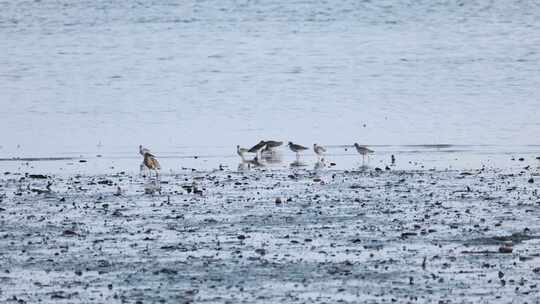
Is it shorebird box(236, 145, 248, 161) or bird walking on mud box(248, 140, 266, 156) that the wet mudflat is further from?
bird walking on mud box(248, 140, 266, 156)

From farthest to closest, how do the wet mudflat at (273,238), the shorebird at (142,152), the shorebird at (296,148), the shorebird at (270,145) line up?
the shorebird at (270,145), the shorebird at (296,148), the shorebird at (142,152), the wet mudflat at (273,238)

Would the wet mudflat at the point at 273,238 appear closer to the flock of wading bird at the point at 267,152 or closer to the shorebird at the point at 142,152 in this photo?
the shorebird at the point at 142,152

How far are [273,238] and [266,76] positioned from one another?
24.8 m

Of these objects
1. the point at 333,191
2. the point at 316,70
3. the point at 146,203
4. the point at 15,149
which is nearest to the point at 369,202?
the point at 333,191

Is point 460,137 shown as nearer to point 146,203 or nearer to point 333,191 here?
point 333,191

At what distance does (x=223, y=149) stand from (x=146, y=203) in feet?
21.8

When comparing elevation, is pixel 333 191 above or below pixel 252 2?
below

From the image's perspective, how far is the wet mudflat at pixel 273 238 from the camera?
40.9ft

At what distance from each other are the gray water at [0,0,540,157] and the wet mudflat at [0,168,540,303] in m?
5.30

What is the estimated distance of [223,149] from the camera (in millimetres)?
23703

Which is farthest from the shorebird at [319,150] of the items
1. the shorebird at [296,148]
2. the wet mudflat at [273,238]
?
the wet mudflat at [273,238]

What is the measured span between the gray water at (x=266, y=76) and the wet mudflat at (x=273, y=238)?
5299mm

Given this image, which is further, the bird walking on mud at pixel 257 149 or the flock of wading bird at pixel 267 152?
the bird walking on mud at pixel 257 149

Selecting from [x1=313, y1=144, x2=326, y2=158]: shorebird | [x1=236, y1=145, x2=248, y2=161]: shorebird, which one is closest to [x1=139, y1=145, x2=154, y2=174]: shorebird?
[x1=236, y1=145, x2=248, y2=161]: shorebird
